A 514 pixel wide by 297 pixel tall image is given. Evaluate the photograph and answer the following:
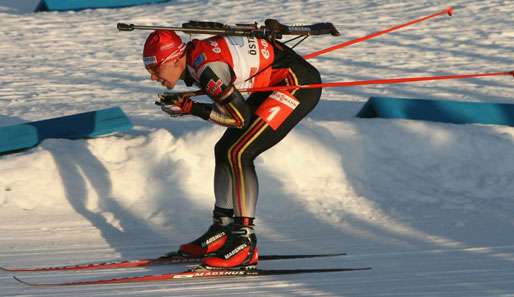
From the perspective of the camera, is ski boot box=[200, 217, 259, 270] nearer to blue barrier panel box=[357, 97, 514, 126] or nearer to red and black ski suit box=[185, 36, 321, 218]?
red and black ski suit box=[185, 36, 321, 218]

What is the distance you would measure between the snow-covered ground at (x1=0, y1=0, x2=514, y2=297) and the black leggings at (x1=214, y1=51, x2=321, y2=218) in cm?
43

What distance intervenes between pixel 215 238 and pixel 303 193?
67.4 inches

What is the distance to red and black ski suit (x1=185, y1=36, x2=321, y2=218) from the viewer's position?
17.6 ft

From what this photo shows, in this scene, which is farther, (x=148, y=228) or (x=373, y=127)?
(x=373, y=127)

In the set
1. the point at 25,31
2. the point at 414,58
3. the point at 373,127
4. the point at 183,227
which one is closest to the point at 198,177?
the point at 183,227

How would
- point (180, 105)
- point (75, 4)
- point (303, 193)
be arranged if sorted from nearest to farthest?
point (180, 105) < point (303, 193) < point (75, 4)

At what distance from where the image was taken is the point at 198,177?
7.53 meters

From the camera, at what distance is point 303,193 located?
24.4 feet

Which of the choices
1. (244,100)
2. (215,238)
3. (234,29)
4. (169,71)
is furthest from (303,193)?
(169,71)

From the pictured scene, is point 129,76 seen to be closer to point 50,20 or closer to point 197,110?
point 50,20

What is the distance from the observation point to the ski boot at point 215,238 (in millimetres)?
5777

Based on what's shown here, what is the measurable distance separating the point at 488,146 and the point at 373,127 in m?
0.86

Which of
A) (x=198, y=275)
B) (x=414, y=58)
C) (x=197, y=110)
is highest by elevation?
(x=197, y=110)

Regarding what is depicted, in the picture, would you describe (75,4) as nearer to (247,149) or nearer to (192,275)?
(247,149)
